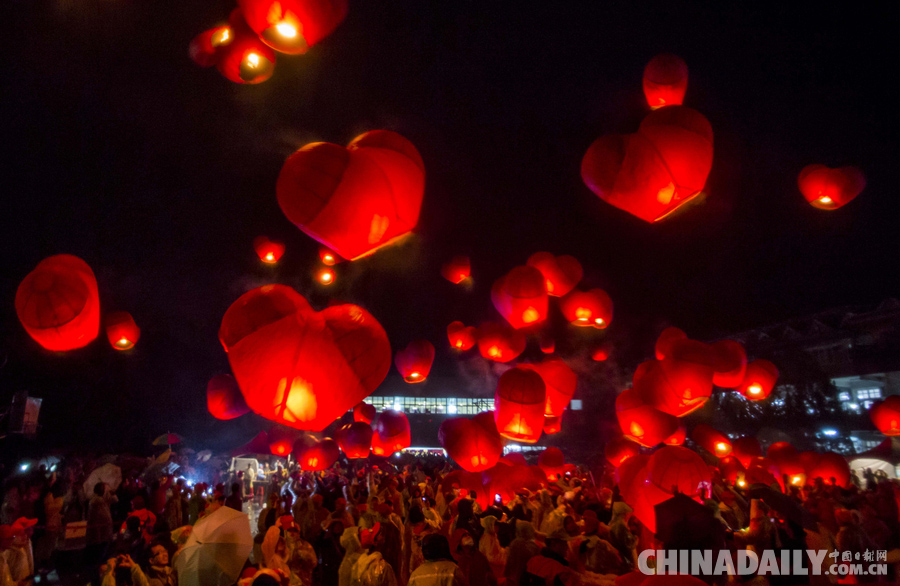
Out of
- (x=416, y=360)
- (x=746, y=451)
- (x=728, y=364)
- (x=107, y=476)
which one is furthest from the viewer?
(x=107, y=476)

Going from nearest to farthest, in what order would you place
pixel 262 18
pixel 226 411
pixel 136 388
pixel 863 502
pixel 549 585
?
pixel 262 18
pixel 549 585
pixel 863 502
pixel 226 411
pixel 136 388

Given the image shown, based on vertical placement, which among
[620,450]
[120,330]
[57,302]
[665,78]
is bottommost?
[620,450]

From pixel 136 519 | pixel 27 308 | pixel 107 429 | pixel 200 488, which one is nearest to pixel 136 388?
pixel 107 429

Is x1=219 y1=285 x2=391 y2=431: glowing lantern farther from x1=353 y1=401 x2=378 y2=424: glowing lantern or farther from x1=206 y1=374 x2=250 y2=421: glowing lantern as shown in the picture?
x1=353 y1=401 x2=378 y2=424: glowing lantern

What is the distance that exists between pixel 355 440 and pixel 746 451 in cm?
711

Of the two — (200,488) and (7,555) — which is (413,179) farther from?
(200,488)

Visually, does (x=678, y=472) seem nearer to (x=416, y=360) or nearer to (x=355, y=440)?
(x=416, y=360)

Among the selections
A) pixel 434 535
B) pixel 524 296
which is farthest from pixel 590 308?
pixel 434 535

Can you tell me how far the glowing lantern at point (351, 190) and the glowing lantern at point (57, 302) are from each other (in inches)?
104

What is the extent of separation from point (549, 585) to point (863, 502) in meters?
5.84

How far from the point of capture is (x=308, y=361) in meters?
2.90

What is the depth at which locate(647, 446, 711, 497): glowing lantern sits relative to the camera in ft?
16.4

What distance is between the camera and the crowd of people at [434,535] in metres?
3.19

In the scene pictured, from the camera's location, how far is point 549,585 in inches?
105
